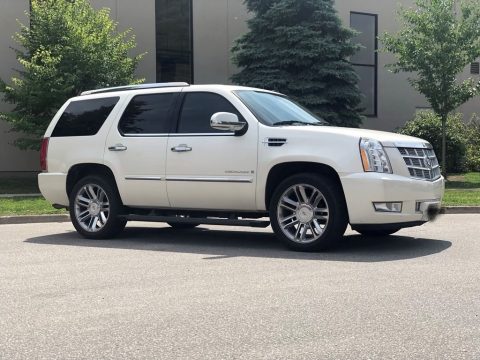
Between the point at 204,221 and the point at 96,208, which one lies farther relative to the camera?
the point at 96,208

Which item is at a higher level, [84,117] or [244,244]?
[84,117]

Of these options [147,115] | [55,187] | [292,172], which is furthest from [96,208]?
[292,172]

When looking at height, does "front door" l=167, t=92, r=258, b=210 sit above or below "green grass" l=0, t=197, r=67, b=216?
above

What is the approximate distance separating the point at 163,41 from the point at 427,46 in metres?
8.77

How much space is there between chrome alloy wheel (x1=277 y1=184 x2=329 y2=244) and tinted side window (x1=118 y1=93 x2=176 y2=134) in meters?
1.96

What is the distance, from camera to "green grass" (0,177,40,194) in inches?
706

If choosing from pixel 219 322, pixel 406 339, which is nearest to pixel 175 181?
pixel 219 322

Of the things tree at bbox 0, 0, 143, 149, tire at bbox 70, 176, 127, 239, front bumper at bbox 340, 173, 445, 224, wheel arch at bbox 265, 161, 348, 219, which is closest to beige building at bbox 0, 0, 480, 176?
tree at bbox 0, 0, 143, 149

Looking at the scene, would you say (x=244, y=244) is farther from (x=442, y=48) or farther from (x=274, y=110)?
(x=442, y=48)

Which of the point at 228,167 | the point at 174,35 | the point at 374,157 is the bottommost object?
the point at 228,167

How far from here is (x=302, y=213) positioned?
786cm

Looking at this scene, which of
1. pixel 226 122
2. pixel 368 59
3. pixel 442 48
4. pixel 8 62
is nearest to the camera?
pixel 226 122

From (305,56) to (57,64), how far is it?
7.14m

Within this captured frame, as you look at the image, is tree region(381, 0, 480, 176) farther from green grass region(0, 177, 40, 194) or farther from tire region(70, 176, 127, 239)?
tire region(70, 176, 127, 239)
